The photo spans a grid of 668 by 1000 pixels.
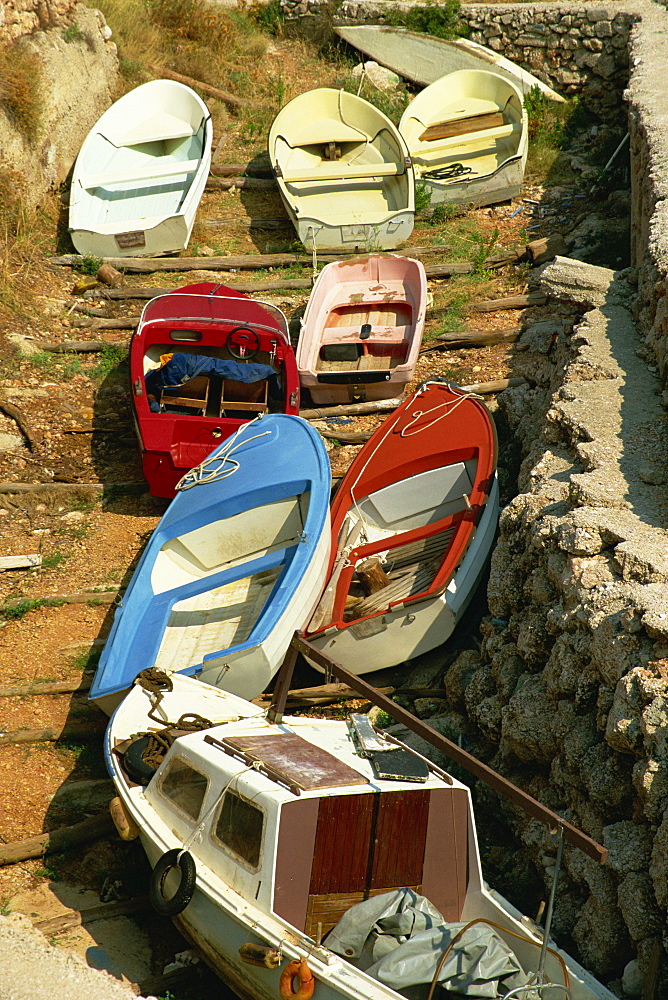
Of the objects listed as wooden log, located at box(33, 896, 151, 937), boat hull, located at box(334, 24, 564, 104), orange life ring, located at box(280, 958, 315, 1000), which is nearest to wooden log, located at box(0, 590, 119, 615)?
wooden log, located at box(33, 896, 151, 937)

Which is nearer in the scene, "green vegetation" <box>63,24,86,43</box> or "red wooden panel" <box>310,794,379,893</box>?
"red wooden panel" <box>310,794,379,893</box>

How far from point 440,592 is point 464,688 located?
771 millimetres

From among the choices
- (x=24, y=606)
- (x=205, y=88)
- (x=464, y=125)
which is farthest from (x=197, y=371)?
(x=205, y=88)

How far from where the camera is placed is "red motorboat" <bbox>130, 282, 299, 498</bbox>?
8391 millimetres

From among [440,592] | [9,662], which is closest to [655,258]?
[440,592]

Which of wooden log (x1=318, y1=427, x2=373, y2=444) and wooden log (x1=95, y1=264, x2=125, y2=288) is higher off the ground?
wooden log (x1=95, y1=264, x2=125, y2=288)

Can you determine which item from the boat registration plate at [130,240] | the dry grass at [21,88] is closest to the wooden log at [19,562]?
the boat registration plate at [130,240]

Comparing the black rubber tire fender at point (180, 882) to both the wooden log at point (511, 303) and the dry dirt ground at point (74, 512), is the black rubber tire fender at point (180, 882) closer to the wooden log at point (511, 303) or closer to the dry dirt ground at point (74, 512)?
the dry dirt ground at point (74, 512)

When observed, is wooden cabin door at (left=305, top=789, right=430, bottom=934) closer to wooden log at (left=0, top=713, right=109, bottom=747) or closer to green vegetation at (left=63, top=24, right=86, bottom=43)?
wooden log at (left=0, top=713, right=109, bottom=747)

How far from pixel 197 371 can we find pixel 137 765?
479 cm

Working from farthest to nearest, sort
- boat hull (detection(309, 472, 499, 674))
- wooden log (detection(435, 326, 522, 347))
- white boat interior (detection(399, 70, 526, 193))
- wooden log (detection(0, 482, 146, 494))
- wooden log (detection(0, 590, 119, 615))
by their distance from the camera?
white boat interior (detection(399, 70, 526, 193)) < wooden log (detection(435, 326, 522, 347)) < wooden log (detection(0, 482, 146, 494)) < wooden log (detection(0, 590, 119, 615)) < boat hull (detection(309, 472, 499, 674))

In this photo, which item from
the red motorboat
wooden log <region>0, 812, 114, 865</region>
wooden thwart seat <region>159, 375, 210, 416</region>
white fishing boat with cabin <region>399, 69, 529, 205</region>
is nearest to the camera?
wooden log <region>0, 812, 114, 865</region>

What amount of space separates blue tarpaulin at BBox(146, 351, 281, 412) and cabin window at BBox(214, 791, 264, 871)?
17.3 feet

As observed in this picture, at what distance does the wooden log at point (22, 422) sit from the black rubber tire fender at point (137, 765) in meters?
5.09
